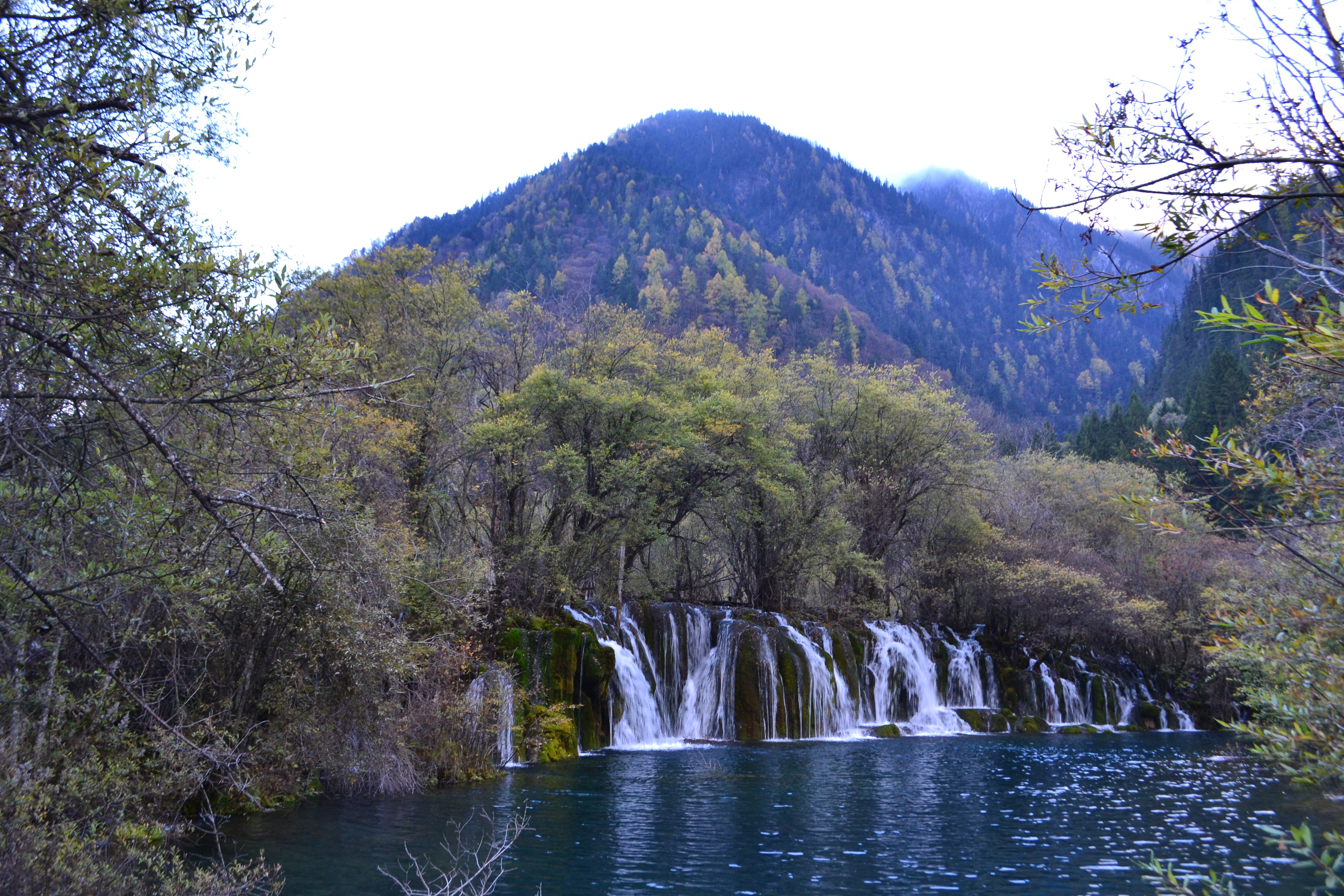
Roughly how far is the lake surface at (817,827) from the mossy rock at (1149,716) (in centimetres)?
1703

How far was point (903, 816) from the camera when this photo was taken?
15.7 meters

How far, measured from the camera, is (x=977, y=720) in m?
33.9

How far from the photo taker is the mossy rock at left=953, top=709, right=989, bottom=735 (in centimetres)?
3353

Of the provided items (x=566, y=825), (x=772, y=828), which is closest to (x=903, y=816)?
(x=772, y=828)

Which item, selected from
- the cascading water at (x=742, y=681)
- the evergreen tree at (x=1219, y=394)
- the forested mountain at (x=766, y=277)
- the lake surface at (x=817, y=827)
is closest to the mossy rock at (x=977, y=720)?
the cascading water at (x=742, y=681)

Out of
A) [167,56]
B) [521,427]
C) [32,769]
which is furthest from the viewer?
[521,427]

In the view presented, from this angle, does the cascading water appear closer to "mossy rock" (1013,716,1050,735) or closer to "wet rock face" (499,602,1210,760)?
"wet rock face" (499,602,1210,760)

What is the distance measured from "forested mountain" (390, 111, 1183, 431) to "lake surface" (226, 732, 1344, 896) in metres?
29.2

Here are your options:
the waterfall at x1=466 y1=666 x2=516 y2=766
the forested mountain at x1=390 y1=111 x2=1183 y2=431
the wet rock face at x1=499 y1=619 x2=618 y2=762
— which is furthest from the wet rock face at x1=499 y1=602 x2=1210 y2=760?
the forested mountain at x1=390 y1=111 x2=1183 y2=431

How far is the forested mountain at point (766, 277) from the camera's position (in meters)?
91.0

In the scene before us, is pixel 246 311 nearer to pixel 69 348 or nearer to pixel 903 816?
pixel 69 348

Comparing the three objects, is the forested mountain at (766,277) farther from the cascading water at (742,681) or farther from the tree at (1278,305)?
the tree at (1278,305)

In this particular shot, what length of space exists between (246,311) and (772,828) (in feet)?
40.6

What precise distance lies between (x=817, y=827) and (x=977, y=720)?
22.2 meters
